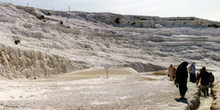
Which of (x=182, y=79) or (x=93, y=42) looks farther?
(x=93, y=42)

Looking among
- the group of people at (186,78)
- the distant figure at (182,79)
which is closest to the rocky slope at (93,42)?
the group of people at (186,78)

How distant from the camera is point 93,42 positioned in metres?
39.0

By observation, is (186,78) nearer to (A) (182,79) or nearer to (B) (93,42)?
(A) (182,79)

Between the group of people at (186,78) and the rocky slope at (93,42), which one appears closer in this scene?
the group of people at (186,78)

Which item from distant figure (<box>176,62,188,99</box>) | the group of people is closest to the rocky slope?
the group of people

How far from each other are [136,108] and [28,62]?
15.1m

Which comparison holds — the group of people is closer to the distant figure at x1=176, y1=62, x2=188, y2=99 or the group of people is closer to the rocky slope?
the distant figure at x1=176, y1=62, x2=188, y2=99

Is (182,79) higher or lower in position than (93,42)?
higher

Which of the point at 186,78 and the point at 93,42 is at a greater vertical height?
the point at 186,78

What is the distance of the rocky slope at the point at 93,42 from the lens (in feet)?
76.1

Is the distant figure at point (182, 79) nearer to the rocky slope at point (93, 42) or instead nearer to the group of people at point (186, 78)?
the group of people at point (186, 78)

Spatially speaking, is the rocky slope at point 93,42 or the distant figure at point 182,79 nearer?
the distant figure at point 182,79

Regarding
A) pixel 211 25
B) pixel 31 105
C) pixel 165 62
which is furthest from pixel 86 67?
pixel 211 25

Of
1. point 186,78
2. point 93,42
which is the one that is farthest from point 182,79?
point 93,42
